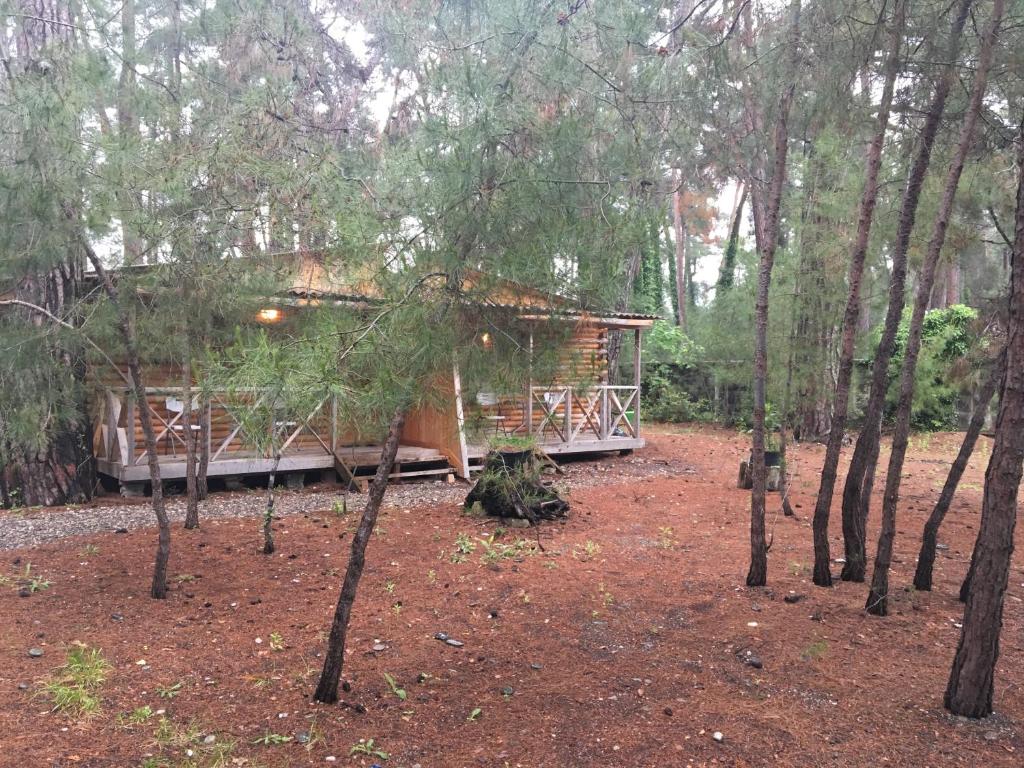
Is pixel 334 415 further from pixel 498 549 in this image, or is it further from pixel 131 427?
pixel 131 427

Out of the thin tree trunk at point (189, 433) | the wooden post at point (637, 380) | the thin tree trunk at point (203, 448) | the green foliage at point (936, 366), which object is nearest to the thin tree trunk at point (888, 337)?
the thin tree trunk at point (189, 433)

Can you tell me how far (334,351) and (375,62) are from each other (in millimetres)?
12212

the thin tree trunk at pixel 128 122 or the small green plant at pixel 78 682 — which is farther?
the thin tree trunk at pixel 128 122

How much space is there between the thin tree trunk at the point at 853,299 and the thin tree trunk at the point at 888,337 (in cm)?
17

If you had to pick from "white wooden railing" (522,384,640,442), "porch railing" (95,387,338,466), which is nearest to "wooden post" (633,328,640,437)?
"white wooden railing" (522,384,640,442)

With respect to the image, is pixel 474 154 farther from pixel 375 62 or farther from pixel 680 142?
pixel 375 62

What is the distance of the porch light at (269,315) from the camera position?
573 centimetres

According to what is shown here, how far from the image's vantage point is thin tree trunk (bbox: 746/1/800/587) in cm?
454

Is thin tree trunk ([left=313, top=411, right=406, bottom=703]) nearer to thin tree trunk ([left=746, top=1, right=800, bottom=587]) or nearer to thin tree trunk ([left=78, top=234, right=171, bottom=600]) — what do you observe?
thin tree trunk ([left=78, top=234, right=171, bottom=600])

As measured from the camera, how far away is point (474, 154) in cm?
309

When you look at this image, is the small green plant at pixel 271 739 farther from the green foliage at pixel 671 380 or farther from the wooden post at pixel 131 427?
the green foliage at pixel 671 380

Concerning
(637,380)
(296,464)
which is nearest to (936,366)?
(637,380)

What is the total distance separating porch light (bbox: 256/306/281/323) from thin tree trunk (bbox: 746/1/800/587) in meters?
3.78

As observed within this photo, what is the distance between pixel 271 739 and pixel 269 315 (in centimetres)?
378
